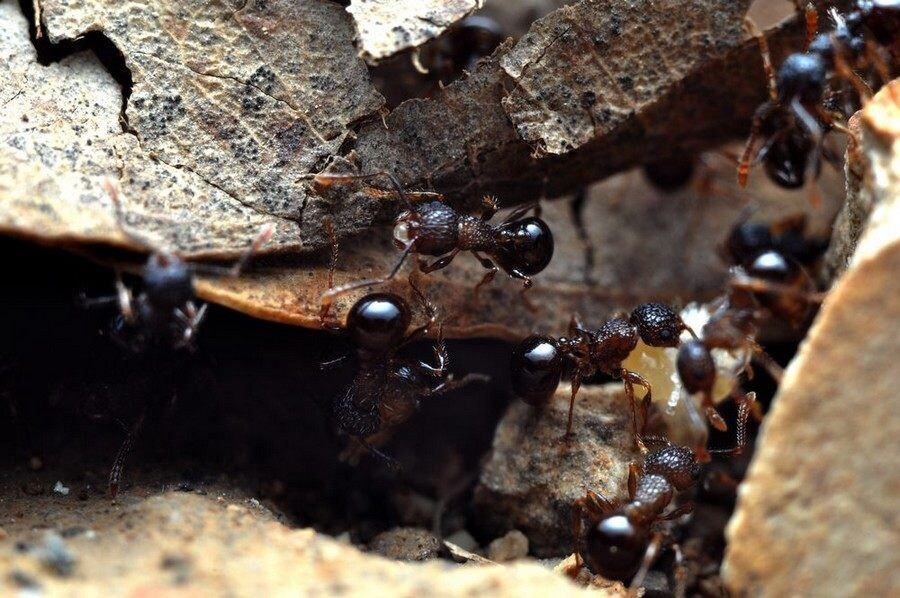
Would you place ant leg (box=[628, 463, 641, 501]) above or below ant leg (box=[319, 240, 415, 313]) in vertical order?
below

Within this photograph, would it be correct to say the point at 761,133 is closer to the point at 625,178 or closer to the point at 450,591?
the point at 625,178

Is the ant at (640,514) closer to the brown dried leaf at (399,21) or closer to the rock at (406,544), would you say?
the rock at (406,544)

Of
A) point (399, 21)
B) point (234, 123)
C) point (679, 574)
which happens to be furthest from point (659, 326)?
point (234, 123)

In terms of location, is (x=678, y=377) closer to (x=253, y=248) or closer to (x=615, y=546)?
(x=615, y=546)

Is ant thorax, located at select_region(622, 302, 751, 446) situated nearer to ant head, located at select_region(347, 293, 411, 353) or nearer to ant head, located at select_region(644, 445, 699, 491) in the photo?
ant head, located at select_region(644, 445, 699, 491)

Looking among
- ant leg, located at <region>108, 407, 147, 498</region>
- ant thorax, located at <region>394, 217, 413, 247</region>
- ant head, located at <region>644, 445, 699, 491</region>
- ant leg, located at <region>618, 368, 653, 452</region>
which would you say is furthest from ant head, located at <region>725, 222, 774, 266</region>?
ant leg, located at <region>108, 407, 147, 498</region>

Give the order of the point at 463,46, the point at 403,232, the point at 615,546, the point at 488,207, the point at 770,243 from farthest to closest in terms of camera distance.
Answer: the point at 463,46, the point at 770,243, the point at 488,207, the point at 403,232, the point at 615,546
